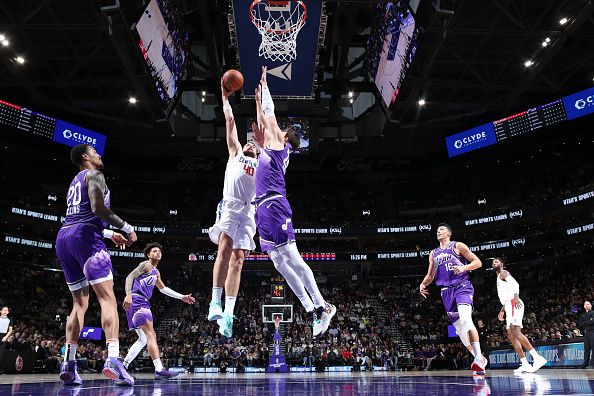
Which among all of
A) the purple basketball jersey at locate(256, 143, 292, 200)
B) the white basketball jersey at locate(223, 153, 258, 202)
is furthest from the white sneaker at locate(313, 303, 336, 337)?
the white basketball jersey at locate(223, 153, 258, 202)

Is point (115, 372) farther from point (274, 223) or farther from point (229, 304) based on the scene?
point (274, 223)

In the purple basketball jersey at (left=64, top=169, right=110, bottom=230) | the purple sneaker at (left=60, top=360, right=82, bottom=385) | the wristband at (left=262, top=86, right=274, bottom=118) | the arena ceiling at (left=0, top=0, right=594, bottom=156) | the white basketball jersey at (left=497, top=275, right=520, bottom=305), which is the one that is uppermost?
the arena ceiling at (left=0, top=0, right=594, bottom=156)

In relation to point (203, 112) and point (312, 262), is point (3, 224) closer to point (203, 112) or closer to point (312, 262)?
point (203, 112)

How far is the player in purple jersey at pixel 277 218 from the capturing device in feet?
18.0

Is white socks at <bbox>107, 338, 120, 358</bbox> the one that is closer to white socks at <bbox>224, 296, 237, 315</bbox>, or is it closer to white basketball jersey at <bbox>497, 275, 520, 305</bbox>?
white socks at <bbox>224, 296, 237, 315</bbox>

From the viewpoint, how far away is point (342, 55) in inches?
854

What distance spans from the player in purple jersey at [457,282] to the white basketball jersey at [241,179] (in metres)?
3.58

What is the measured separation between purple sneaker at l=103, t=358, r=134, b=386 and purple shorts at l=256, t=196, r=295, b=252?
198 centimetres

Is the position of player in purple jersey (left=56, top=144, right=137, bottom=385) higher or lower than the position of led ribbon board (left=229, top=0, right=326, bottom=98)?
lower

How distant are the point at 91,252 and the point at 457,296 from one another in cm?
567

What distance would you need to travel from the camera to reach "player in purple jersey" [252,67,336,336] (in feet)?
18.0

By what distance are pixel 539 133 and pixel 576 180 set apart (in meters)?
3.42

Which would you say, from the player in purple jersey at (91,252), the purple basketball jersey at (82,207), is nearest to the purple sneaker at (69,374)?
the player in purple jersey at (91,252)

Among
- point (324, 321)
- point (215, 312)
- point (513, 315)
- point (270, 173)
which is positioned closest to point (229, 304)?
point (215, 312)
